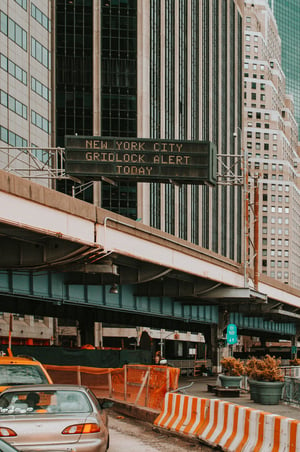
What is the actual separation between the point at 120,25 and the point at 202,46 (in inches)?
1363

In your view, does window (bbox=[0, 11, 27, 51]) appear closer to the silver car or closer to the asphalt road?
the asphalt road

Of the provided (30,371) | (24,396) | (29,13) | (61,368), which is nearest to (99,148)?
(61,368)

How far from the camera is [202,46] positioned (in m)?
144

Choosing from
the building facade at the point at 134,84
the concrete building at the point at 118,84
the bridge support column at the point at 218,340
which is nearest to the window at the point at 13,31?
the concrete building at the point at 118,84

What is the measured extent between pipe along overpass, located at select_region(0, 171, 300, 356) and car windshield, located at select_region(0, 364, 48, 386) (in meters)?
8.73

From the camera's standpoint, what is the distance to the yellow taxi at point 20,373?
1655cm

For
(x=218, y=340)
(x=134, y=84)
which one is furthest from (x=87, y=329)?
(x=134, y=84)

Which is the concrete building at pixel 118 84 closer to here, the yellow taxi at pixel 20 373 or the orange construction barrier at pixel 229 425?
the orange construction barrier at pixel 229 425

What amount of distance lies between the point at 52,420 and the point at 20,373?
4.85 m

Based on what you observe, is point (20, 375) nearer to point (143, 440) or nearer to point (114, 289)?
point (143, 440)

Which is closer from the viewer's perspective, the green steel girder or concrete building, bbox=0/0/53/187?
the green steel girder

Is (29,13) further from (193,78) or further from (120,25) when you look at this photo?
(193,78)

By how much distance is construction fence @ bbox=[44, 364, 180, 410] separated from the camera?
22.6 meters

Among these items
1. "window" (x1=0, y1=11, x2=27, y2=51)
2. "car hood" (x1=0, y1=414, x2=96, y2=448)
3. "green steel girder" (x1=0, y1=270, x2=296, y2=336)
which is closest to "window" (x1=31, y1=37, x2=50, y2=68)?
"window" (x1=0, y1=11, x2=27, y2=51)
